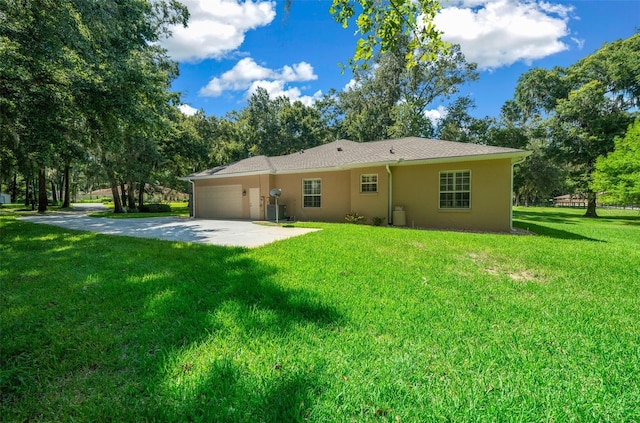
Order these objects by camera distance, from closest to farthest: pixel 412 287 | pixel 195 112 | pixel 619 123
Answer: pixel 412 287 → pixel 619 123 → pixel 195 112

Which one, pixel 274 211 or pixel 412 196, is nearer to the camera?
pixel 412 196

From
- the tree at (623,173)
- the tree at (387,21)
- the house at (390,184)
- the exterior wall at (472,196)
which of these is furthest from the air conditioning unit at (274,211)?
the tree at (623,173)

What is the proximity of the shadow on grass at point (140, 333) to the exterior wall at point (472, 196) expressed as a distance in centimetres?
832

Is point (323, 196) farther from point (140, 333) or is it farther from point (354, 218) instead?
point (140, 333)

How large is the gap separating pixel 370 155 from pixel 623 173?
49.8ft

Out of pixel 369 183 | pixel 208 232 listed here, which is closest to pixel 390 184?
pixel 369 183

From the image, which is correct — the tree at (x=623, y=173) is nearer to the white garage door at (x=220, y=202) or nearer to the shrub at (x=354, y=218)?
the shrub at (x=354, y=218)

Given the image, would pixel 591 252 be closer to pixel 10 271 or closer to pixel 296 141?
pixel 10 271

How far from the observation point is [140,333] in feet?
9.00

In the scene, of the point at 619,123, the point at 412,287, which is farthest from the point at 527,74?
the point at 412,287

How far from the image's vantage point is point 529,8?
279 inches

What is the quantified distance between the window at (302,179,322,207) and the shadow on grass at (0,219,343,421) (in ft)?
28.6

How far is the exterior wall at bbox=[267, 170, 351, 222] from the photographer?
13.1 m

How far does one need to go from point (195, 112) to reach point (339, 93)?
16149 millimetres
